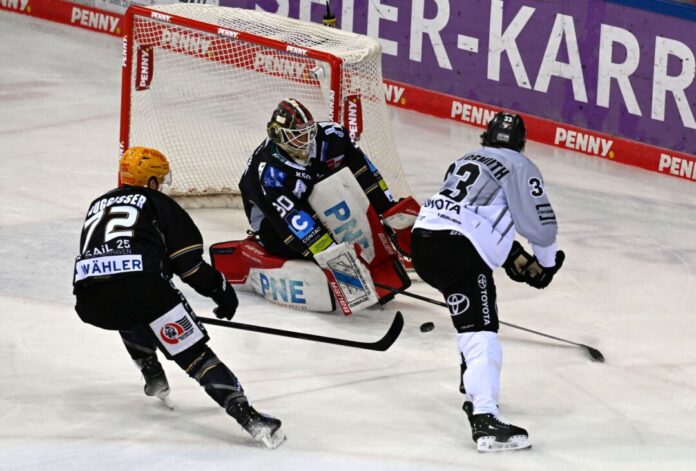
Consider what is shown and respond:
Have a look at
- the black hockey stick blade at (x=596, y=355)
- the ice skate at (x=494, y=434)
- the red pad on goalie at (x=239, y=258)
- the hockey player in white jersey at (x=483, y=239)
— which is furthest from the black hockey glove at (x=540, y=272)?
the red pad on goalie at (x=239, y=258)

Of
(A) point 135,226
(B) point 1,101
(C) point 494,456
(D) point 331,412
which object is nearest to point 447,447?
(C) point 494,456

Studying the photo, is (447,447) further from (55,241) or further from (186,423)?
(55,241)

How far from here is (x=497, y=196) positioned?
508 centimetres

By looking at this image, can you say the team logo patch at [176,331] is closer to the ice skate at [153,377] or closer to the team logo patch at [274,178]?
the ice skate at [153,377]

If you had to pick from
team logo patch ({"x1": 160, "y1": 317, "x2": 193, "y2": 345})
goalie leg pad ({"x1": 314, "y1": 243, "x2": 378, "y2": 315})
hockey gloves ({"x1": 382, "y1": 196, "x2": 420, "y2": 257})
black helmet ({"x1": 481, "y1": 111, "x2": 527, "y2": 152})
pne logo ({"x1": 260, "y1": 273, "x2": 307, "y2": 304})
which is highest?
black helmet ({"x1": 481, "y1": 111, "x2": 527, "y2": 152})

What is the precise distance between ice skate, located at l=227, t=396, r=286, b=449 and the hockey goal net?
238 cm

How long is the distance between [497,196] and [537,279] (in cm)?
41

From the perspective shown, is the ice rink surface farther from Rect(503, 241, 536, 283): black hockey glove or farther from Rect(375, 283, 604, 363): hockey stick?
Rect(503, 241, 536, 283): black hockey glove

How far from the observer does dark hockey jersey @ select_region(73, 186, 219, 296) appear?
484 cm

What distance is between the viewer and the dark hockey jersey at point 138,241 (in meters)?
4.84

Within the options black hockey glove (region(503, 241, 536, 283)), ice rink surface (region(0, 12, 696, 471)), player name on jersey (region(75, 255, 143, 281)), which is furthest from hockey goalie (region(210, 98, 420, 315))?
player name on jersey (region(75, 255, 143, 281))

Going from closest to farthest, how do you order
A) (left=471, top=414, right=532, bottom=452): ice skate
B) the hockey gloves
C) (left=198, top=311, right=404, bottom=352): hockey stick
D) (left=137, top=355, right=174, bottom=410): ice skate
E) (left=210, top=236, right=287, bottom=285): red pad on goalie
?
1. (left=471, top=414, right=532, bottom=452): ice skate
2. (left=137, top=355, right=174, bottom=410): ice skate
3. (left=198, top=311, right=404, bottom=352): hockey stick
4. the hockey gloves
5. (left=210, top=236, right=287, bottom=285): red pad on goalie

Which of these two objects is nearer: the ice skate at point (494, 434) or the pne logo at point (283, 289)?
the ice skate at point (494, 434)

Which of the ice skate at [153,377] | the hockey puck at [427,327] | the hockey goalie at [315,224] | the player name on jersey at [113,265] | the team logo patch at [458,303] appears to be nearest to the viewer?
the player name on jersey at [113,265]
